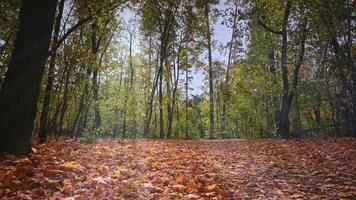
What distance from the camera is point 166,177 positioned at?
6.52 meters

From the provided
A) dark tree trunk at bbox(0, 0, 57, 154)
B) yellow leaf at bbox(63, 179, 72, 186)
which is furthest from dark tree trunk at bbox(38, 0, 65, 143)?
yellow leaf at bbox(63, 179, 72, 186)

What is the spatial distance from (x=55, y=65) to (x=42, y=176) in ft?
25.3

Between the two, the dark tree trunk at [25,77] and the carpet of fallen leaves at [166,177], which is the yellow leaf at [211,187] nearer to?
the carpet of fallen leaves at [166,177]

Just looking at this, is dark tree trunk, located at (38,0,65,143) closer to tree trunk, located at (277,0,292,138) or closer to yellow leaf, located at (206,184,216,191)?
yellow leaf, located at (206,184,216,191)

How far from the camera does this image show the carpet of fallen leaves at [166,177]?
201 inches

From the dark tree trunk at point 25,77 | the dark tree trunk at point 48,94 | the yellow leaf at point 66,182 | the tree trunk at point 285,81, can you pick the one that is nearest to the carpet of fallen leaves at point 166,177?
the yellow leaf at point 66,182

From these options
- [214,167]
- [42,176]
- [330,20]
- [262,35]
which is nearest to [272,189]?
[214,167]

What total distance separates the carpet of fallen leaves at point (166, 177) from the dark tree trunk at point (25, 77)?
19.9 inches

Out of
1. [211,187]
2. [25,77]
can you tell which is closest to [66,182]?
[211,187]

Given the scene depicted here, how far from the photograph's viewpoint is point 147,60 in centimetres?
4188

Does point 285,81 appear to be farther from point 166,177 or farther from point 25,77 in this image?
point 25,77

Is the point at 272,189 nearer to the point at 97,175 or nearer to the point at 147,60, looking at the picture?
the point at 97,175

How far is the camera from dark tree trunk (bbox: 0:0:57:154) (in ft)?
22.2

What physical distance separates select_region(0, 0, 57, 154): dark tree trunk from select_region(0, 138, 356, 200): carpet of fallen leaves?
507 millimetres
